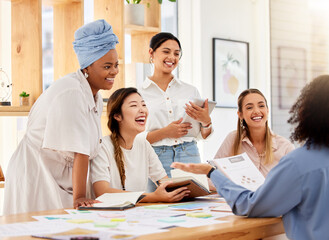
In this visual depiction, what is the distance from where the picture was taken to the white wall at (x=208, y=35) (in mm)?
5188

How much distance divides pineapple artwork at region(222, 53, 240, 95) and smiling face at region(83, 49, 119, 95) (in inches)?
127

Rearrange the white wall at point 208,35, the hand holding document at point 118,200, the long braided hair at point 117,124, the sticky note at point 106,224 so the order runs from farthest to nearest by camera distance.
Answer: the white wall at point 208,35 < the long braided hair at point 117,124 < the hand holding document at point 118,200 < the sticky note at point 106,224

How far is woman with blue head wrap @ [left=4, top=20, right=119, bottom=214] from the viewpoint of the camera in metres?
2.13

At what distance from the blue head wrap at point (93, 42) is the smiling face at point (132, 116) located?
1.64 ft

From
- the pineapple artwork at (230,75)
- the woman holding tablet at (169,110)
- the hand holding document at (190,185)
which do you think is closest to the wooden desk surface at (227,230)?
the hand holding document at (190,185)

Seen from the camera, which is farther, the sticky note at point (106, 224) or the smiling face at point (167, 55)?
the smiling face at point (167, 55)

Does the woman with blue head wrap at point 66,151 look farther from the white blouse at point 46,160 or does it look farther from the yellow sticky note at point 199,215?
the yellow sticky note at point 199,215

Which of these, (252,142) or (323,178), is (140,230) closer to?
(323,178)

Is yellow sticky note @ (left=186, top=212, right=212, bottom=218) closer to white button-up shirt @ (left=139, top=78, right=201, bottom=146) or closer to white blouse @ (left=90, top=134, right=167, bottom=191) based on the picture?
white blouse @ (left=90, top=134, right=167, bottom=191)

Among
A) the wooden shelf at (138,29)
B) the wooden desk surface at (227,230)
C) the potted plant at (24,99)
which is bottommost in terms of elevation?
the wooden desk surface at (227,230)

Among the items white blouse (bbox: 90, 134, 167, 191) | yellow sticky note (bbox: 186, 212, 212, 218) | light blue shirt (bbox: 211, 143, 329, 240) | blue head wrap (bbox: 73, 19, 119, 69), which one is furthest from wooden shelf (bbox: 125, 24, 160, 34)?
light blue shirt (bbox: 211, 143, 329, 240)

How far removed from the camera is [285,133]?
596 cm

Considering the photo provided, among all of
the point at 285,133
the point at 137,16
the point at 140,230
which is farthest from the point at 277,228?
the point at 285,133

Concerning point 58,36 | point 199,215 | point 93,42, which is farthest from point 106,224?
point 58,36
